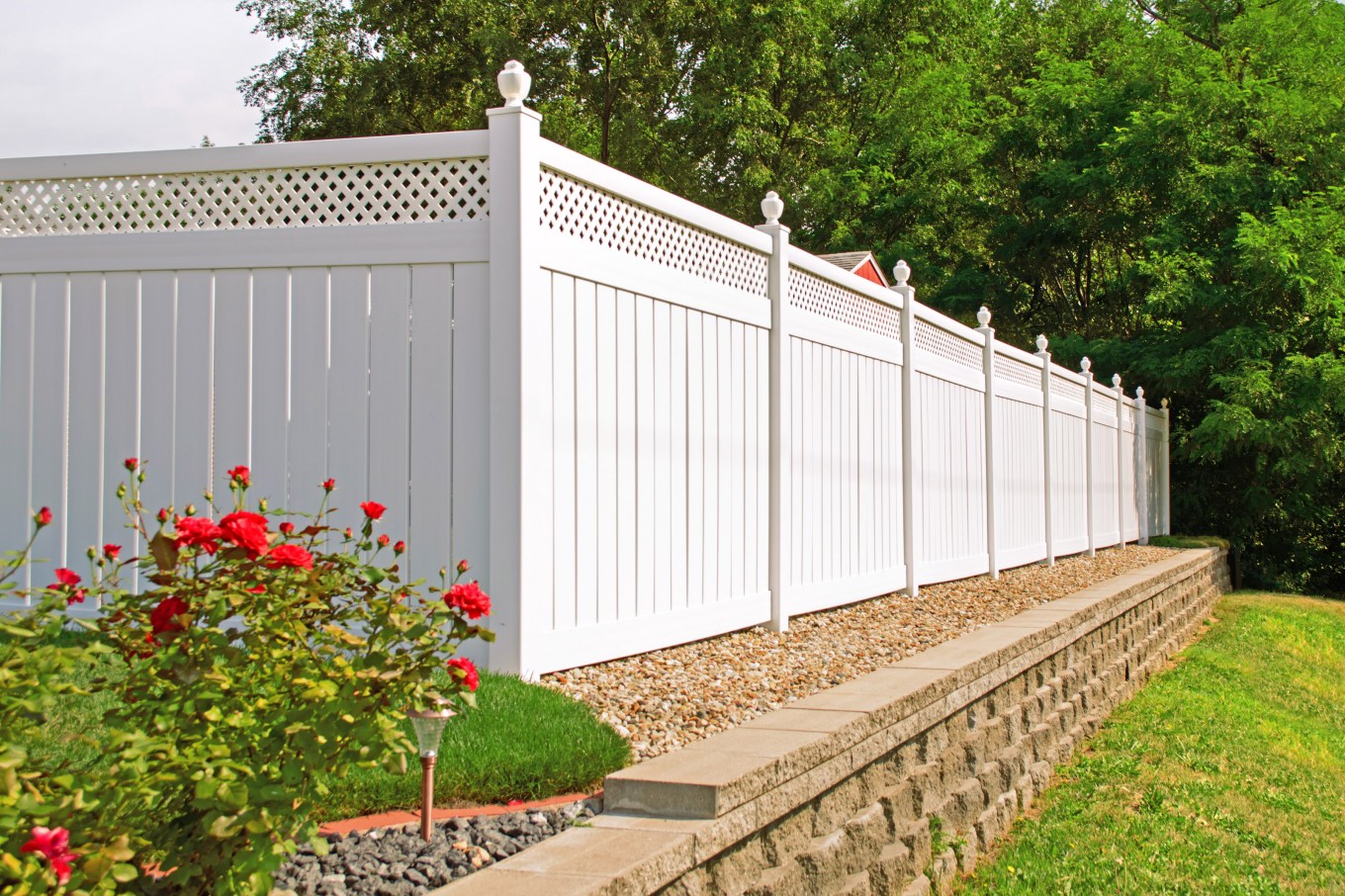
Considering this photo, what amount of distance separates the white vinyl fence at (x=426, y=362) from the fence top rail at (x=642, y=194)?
0.7 inches

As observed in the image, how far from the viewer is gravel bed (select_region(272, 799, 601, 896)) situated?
8.61ft

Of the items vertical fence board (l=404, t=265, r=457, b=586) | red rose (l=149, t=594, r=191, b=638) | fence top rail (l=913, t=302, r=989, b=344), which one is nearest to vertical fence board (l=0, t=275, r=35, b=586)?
vertical fence board (l=404, t=265, r=457, b=586)

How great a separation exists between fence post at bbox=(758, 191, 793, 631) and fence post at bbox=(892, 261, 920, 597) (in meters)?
2.05

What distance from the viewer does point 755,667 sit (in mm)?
5406

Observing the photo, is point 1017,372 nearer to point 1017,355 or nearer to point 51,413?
point 1017,355

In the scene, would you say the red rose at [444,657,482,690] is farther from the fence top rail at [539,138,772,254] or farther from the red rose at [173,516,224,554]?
the fence top rail at [539,138,772,254]

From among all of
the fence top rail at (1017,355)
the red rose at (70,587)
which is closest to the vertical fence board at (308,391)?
the red rose at (70,587)

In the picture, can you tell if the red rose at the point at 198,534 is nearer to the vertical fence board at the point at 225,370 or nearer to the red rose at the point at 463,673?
the red rose at the point at 463,673

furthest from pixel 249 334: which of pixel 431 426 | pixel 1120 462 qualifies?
pixel 1120 462

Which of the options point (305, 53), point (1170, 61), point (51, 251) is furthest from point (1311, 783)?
point (305, 53)

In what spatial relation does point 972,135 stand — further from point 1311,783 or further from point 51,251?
point 51,251

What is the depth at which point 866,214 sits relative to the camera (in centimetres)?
2327

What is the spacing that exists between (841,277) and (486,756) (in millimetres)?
4765

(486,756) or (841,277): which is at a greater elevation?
(841,277)
